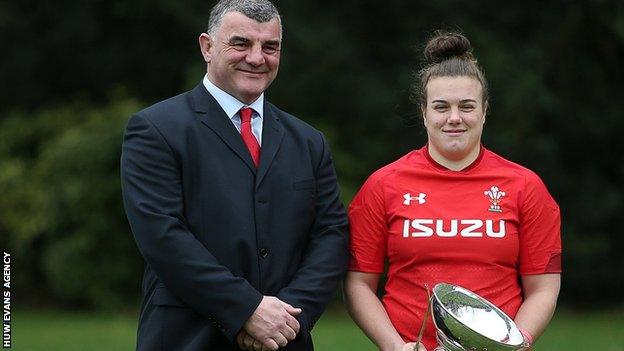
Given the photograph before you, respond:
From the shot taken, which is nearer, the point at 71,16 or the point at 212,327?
the point at 212,327

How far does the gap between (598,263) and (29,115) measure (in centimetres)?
886

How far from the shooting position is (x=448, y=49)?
406 centimetres

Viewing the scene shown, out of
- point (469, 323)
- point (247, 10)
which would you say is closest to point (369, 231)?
point (469, 323)

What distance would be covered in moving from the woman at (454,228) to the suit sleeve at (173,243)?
520 millimetres

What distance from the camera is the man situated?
3.73 meters

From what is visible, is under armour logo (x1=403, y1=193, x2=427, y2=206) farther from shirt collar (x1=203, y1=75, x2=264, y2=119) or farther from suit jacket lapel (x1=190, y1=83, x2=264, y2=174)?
shirt collar (x1=203, y1=75, x2=264, y2=119)

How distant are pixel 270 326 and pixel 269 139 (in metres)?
0.76

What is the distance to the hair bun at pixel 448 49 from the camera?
13.3 ft

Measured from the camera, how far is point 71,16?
16375 mm

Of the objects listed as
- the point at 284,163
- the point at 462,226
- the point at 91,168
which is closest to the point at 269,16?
the point at 284,163

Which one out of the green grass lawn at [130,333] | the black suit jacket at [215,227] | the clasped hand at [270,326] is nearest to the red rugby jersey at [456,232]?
the black suit jacket at [215,227]

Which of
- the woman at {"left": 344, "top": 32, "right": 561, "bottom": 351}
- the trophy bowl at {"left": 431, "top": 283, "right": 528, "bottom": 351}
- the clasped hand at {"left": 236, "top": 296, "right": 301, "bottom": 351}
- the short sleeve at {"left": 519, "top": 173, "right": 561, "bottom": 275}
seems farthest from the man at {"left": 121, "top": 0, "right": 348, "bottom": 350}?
the short sleeve at {"left": 519, "top": 173, "right": 561, "bottom": 275}

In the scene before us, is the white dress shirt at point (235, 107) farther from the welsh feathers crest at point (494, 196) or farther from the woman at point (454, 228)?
the welsh feathers crest at point (494, 196)

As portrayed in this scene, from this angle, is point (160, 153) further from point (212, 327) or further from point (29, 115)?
point (29, 115)
